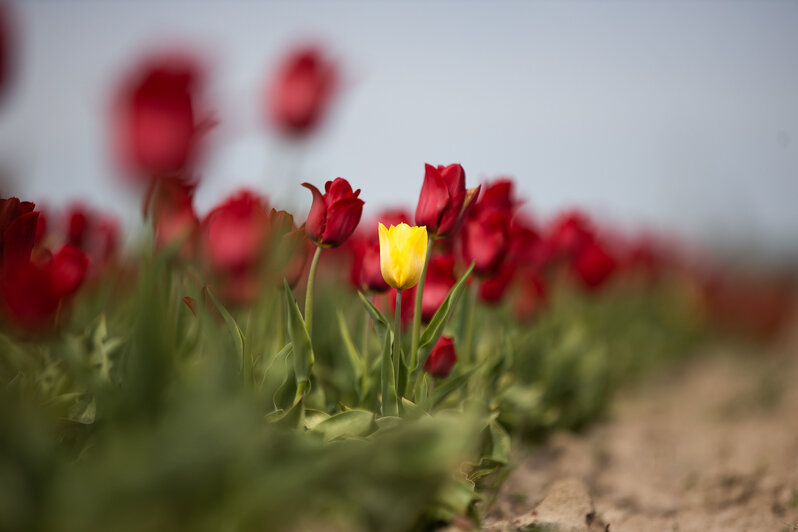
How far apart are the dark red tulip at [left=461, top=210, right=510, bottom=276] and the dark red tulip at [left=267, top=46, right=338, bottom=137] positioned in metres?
0.49

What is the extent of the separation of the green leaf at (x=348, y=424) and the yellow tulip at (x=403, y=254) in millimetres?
269

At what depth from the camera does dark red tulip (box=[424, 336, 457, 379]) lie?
1464 millimetres

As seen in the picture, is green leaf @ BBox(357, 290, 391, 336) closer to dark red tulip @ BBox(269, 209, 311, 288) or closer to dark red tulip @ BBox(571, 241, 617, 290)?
dark red tulip @ BBox(269, 209, 311, 288)

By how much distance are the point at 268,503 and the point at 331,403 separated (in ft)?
2.55

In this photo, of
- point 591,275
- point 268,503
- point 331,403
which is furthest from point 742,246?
point 268,503

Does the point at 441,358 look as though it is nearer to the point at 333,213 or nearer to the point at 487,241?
the point at 487,241

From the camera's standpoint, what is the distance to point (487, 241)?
1606 millimetres

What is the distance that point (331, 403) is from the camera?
5.24 feet

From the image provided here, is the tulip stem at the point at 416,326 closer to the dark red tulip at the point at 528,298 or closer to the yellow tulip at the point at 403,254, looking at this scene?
the yellow tulip at the point at 403,254

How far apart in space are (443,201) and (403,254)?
0.51 ft

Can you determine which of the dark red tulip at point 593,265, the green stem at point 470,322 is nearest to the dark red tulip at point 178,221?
the green stem at point 470,322

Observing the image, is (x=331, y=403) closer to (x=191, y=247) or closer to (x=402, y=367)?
(x=402, y=367)

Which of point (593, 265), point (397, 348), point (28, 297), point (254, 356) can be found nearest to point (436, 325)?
point (397, 348)

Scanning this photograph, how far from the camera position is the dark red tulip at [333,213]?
4.12 feet
